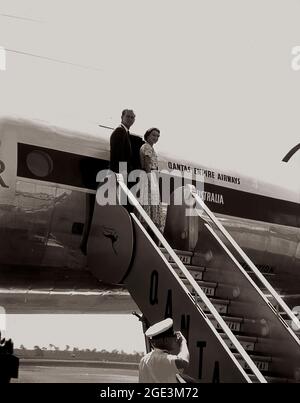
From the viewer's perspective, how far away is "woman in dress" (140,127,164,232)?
866cm

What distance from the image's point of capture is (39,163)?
838 cm

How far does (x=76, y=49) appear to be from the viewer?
8.91 meters

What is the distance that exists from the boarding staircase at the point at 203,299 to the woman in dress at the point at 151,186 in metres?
0.26

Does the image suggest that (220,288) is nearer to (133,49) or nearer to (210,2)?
(133,49)

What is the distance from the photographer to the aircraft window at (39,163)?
8312 mm

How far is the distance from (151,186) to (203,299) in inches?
61.9

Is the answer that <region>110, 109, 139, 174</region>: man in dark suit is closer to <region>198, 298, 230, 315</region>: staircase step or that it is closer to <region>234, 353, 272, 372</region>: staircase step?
<region>198, 298, 230, 315</region>: staircase step

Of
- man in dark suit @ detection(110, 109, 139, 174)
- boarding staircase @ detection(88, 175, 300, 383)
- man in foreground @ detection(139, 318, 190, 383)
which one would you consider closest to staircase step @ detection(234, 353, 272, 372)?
boarding staircase @ detection(88, 175, 300, 383)

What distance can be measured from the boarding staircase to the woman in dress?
26 centimetres

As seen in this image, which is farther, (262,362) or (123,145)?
(123,145)

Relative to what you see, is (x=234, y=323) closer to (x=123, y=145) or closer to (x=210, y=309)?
(x=210, y=309)

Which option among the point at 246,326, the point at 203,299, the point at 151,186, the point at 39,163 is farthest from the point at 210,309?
the point at 39,163

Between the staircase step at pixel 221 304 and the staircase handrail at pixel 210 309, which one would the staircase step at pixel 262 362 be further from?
the staircase handrail at pixel 210 309
